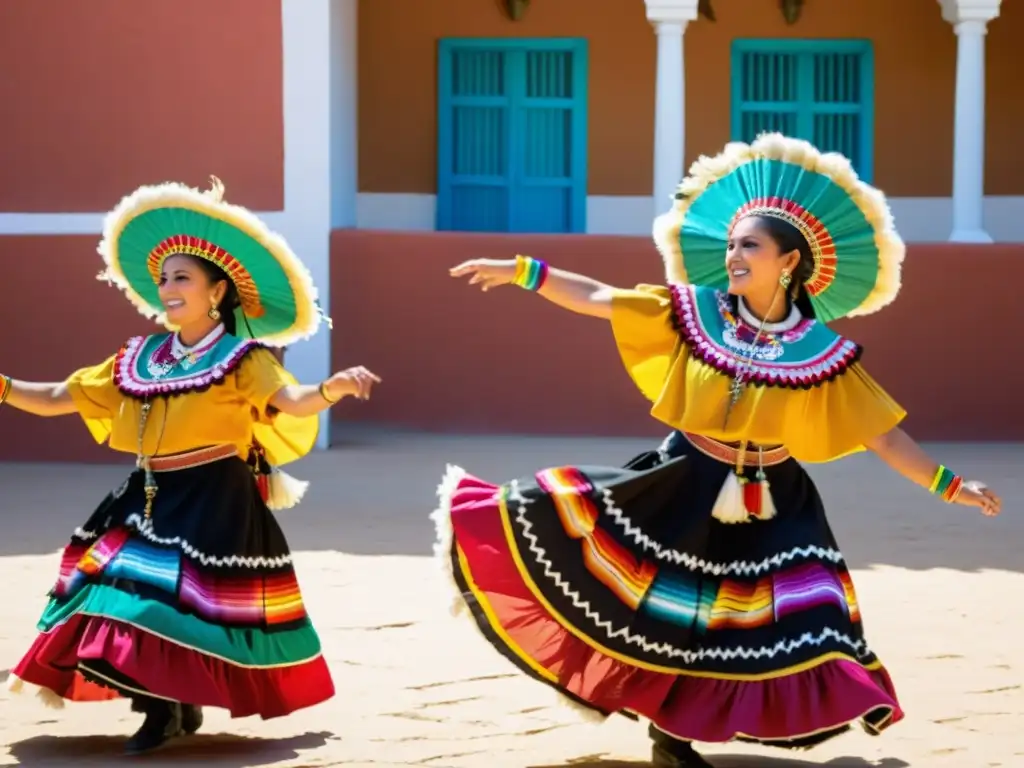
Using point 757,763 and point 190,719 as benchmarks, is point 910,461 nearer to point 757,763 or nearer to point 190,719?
point 757,763

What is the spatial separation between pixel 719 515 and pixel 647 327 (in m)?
0.55

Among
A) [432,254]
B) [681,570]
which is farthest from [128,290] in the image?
[432,254]

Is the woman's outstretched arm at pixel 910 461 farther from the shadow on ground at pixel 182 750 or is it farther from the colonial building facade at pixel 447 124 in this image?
the colonial building facade at pixel 447 124

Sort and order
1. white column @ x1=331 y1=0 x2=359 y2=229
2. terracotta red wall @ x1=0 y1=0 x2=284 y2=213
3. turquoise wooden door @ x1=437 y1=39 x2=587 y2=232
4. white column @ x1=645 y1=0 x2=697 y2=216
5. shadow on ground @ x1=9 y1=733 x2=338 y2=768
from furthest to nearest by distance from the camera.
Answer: turquoise wooden door @ x1=437 y1=39 x2=587 y2=232
white column @ x1=645 y1=0 x2=697 y2=216
white column @ x1=331 y1=0 x2=359 y2=229
terracotta red wall @ x1=0 y1=0 x2=284 y2=213
shadow on ground @ x1=9 y1=733 x2=338 y2=768

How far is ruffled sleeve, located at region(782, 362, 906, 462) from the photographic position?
4746 millimetres

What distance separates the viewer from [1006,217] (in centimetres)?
1416

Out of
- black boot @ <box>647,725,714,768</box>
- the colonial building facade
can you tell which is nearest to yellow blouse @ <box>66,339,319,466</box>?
black boot @ <box>647,725,714,768</box>

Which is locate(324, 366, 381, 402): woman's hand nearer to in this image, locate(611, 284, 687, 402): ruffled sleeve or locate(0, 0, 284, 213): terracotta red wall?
locate(611, 284, 687, 402): ruffled sleeve

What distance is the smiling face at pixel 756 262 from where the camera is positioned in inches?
192

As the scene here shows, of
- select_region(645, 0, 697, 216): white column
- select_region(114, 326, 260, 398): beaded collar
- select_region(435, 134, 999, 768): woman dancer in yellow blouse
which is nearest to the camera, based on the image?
select_region(435, 134, 999, 768): woman dancer in yellow blouse

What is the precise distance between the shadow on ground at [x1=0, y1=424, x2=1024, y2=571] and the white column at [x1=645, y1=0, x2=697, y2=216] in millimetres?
1797

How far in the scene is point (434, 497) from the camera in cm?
980

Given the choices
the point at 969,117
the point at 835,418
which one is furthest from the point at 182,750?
the point at 969,117

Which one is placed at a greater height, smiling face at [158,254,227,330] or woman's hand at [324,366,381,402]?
smiling face at [158,254,227,330]
